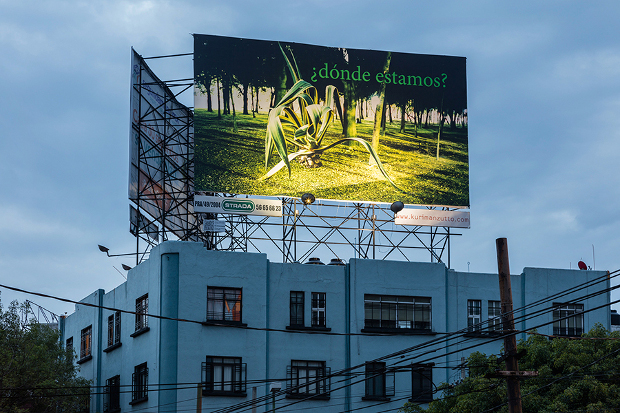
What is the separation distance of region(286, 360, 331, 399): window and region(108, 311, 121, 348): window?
29.0 ft

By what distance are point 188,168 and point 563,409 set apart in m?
25.0

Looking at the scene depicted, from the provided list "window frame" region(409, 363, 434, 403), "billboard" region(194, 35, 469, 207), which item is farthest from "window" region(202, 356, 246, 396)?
"billboard" region(194, 35, 469, 207)

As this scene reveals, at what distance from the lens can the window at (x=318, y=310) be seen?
4559cm

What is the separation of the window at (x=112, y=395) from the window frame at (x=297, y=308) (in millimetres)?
8857

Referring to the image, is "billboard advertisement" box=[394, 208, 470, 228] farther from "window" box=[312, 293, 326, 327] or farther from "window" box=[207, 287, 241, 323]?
"window" box=[207, 287, 241, 323]

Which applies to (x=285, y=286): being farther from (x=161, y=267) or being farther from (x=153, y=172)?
(x=153, y=172)

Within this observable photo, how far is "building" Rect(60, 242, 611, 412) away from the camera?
43125 millimetres

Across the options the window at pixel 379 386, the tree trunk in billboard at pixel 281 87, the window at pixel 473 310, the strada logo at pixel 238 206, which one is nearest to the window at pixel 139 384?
the strada logo at pixel 238 206

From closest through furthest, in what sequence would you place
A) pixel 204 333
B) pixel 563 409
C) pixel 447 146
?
pixel 563 409 → pixel 204 333 → pixel 447 146

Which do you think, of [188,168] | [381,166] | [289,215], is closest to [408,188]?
[381,166]

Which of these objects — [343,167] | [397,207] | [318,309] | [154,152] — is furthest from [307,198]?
[154,152]

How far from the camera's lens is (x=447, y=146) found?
171ft

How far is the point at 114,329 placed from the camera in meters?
47.9

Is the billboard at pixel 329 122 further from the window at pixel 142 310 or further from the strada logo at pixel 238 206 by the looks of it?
the window at pixel 142 310
